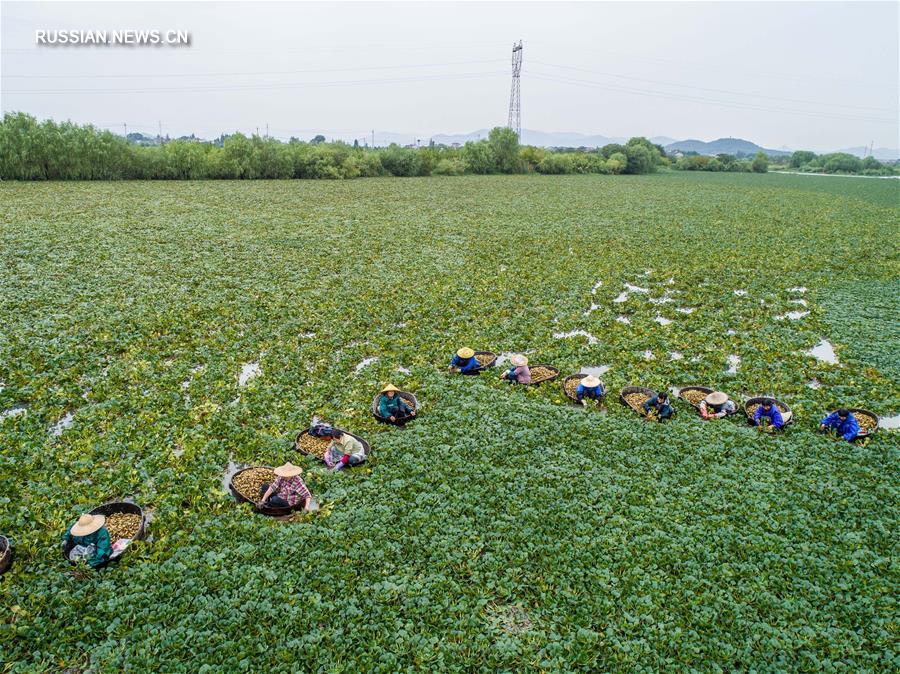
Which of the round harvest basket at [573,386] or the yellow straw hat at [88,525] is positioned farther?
the round harvest basket at [573,386]

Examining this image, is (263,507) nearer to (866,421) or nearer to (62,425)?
(62,425)

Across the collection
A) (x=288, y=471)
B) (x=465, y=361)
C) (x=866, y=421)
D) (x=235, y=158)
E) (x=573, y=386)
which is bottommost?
(x=866, y=421)

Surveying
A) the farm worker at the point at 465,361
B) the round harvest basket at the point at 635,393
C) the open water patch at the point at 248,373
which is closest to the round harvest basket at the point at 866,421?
the round harvest basket at the point at 635,393

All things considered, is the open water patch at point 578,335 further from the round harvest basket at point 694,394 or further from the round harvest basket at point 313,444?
the round harvest basket at point 313,444

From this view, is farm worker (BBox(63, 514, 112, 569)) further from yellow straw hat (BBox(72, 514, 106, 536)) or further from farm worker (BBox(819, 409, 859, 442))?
farm worker (BBox(819, 409, 859, 442))

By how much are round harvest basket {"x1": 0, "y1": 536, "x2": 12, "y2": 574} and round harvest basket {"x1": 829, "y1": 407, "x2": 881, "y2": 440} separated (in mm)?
10545

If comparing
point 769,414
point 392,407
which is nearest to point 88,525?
Result: point 392,407

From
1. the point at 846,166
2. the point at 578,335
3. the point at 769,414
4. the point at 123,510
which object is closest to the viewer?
the point at 123,510

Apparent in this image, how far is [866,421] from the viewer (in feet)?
26.7

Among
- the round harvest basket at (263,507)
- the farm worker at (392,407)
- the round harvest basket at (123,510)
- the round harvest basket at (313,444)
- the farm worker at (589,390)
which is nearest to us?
the round harvest basket at (123,510)

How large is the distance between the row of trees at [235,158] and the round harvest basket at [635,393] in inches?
1644

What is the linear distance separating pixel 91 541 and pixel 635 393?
7.74 metres

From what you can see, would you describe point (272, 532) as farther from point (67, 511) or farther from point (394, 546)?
point (67, 511)

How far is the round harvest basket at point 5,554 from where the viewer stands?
16.8 ft
